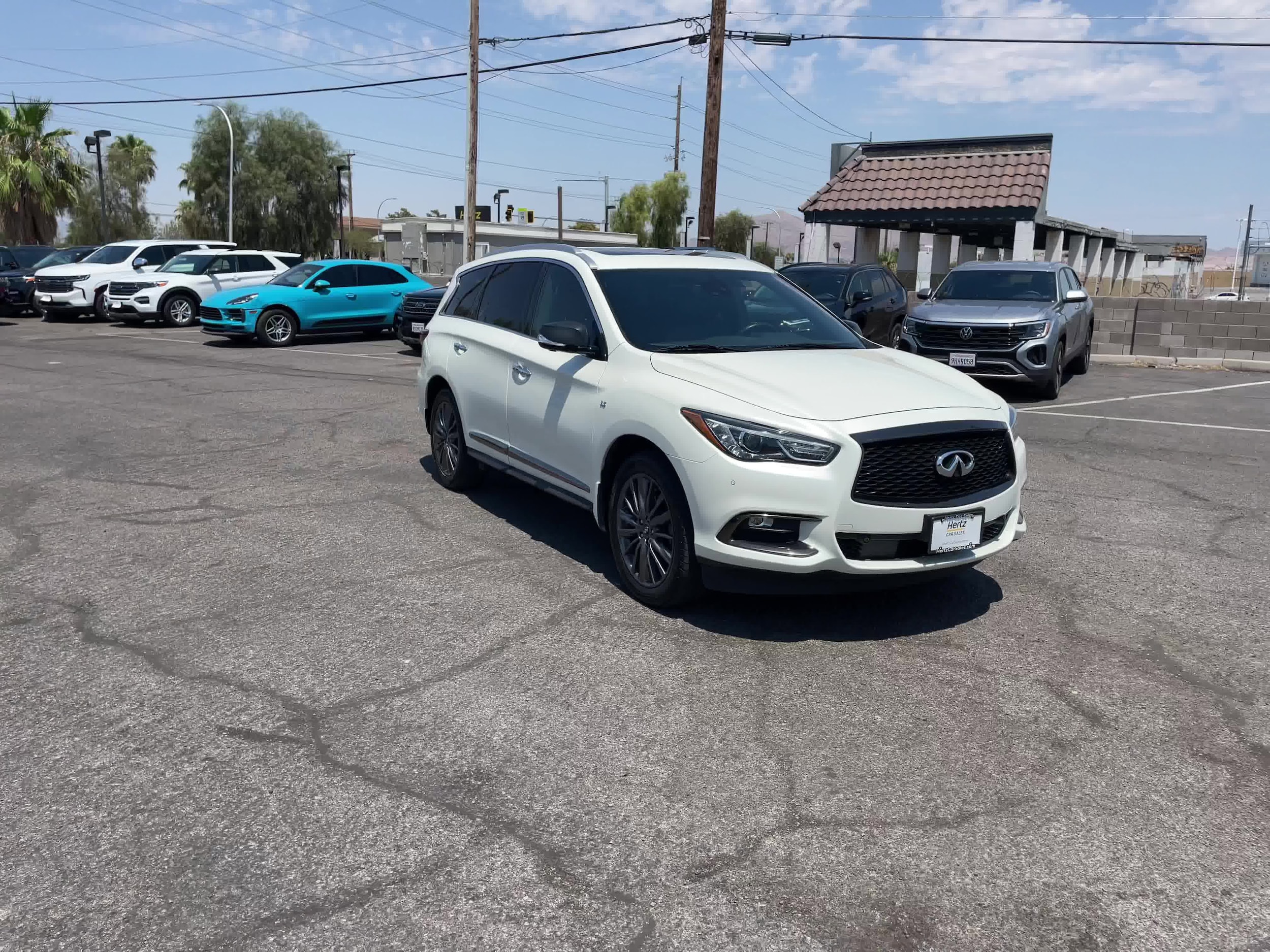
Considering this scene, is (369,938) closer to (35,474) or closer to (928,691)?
(928,691)

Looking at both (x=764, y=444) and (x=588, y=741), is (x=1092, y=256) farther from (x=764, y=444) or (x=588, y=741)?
(x=588, y=741)

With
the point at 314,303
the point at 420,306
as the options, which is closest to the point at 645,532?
the point at 420,306

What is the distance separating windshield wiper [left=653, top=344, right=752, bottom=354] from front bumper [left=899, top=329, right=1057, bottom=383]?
25.7 ft

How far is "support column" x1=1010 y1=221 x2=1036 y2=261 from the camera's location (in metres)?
20.3

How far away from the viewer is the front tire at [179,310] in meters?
23.3

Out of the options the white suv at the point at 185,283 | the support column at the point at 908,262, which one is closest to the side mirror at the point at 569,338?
the support column at the point at 908,262

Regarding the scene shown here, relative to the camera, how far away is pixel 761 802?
139 inches

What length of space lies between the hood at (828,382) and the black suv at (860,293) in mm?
9598

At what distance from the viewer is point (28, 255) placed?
29641 millimetres

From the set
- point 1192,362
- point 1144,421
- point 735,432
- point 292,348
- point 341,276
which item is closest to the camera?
point 735,432

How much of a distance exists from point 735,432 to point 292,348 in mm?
16381

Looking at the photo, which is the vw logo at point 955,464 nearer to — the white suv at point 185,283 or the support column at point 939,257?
the support column at point 939,257

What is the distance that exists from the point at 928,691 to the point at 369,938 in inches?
98.7

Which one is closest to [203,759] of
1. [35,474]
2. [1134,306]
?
[35,474]
